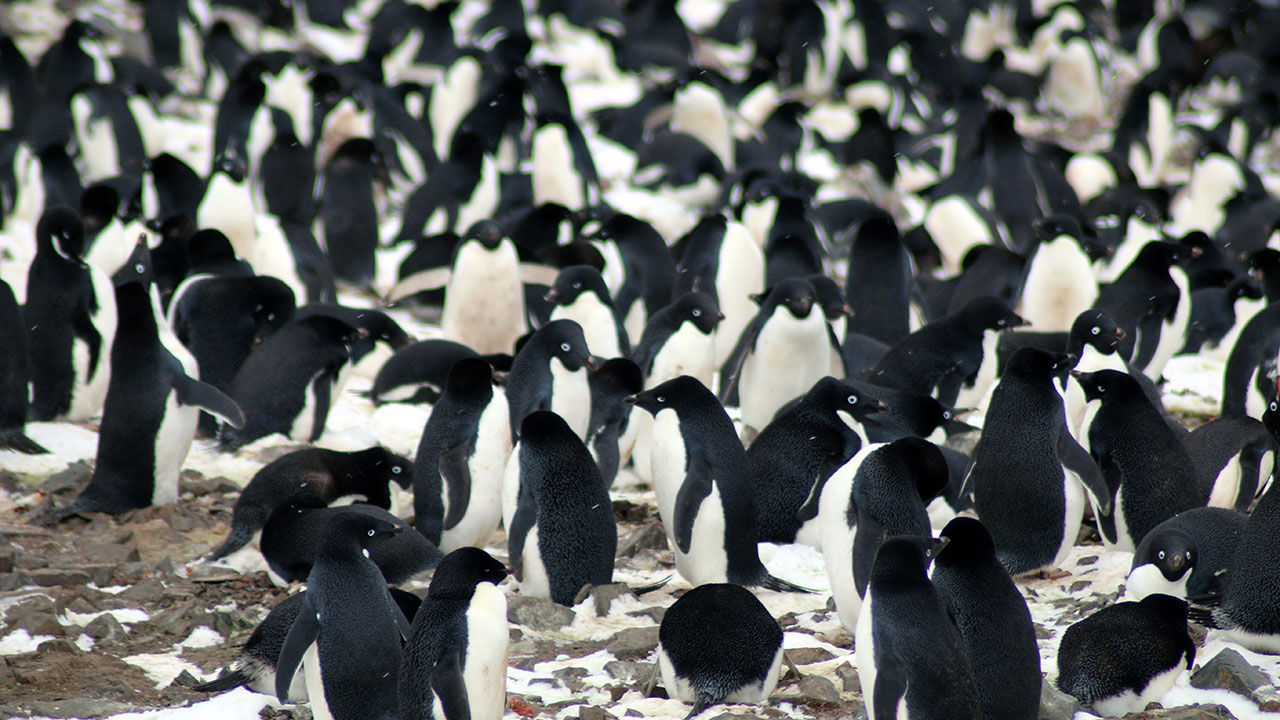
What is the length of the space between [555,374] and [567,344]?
146 millimetres

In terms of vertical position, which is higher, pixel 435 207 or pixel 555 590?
pixel 435 207

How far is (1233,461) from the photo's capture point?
591cm

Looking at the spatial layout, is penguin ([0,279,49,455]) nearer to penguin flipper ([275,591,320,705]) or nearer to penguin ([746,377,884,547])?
penguin flipper ([275,591,320,705])

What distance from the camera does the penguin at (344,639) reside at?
12.9ft

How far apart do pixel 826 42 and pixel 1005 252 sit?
8.96 m

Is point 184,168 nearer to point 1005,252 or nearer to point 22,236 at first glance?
point 22,236

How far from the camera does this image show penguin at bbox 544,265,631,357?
291 inches

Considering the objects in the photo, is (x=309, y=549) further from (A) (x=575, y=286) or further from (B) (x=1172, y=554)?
(B) (x=1172, y=554)

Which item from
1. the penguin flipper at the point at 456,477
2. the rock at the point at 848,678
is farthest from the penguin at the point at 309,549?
the rock at the point at 848,678

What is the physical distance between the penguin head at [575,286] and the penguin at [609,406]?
3.38 feet

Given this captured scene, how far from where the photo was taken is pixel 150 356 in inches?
243

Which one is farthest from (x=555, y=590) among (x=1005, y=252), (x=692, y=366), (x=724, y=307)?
(x=1005, y=252)

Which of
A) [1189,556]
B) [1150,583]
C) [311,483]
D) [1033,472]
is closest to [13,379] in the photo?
[311,483]

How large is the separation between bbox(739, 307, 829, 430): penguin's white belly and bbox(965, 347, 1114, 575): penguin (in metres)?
1.69
